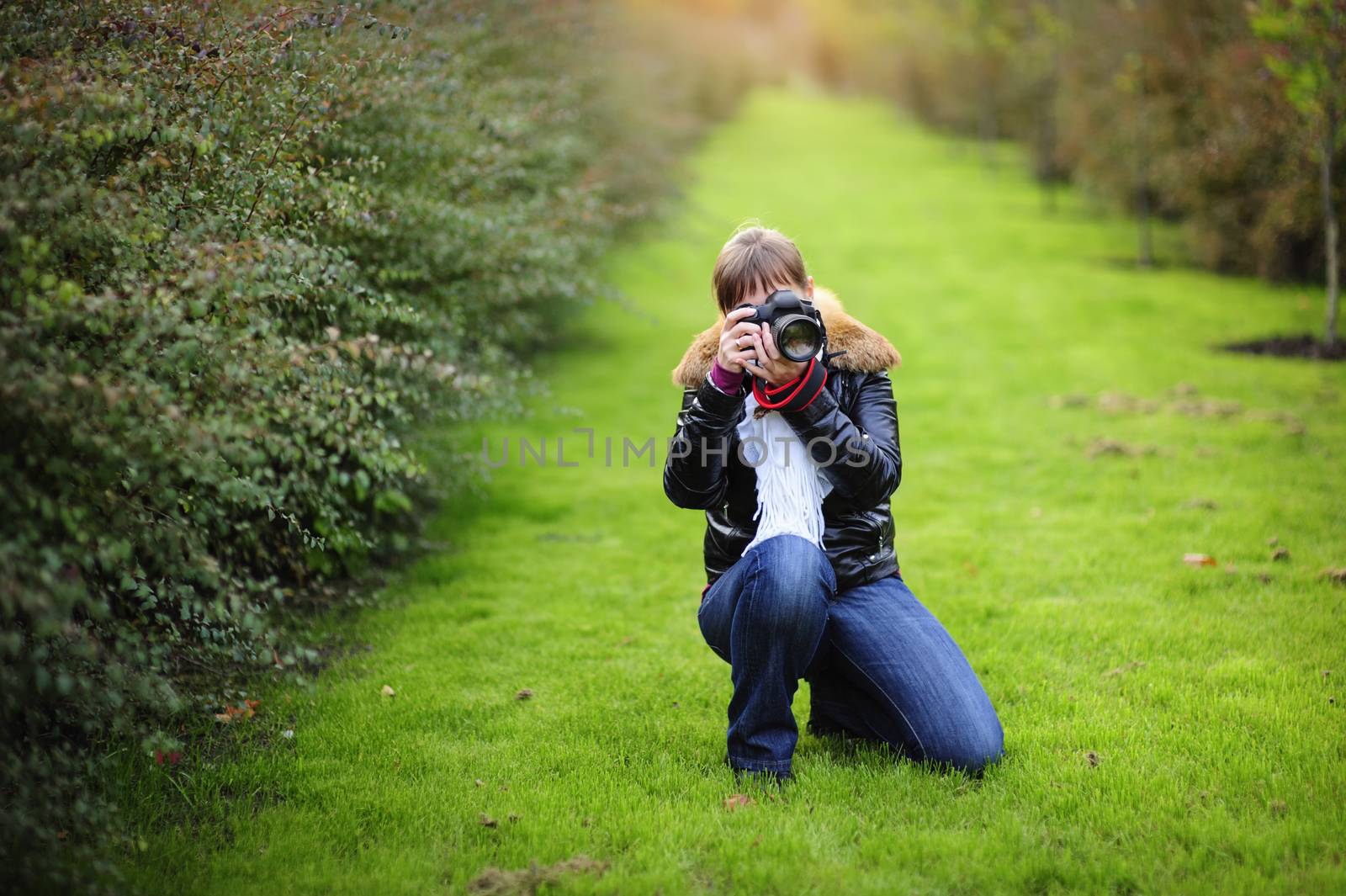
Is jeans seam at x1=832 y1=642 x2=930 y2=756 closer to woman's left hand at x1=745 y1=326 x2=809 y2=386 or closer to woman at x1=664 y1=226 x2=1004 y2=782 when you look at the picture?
woman at x1=664 y1=226 x2=1004 y2=782

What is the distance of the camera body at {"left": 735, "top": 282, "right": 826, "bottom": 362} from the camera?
2.91 meters

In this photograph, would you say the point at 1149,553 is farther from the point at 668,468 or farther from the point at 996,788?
the point at 668,468

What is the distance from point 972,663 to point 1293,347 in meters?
7.14

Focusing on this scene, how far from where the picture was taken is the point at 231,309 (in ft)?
8.27

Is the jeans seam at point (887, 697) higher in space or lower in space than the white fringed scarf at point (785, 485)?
lower

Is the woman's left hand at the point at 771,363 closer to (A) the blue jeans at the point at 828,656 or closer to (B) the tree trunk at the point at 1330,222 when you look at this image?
(A) the blue jeans at the point at 828,656

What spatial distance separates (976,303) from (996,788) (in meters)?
9.65

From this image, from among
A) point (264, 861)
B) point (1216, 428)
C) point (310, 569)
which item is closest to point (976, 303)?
point (1216, 428)

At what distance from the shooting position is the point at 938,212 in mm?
18500

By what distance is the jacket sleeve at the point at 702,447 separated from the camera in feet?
10.2

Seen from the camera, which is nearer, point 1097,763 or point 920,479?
point 1097,763

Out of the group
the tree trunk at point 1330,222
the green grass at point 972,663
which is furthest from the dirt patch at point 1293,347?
the green grass at point 972,663

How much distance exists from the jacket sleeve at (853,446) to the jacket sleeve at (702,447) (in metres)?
0.20

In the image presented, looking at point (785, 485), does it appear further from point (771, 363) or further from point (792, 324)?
point (792, 324)
